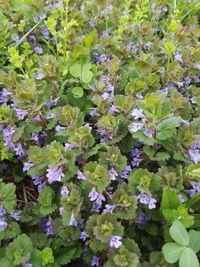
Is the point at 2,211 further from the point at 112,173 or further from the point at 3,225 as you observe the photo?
the point at 112,173

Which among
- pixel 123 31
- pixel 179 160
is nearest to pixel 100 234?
pixel 179 160

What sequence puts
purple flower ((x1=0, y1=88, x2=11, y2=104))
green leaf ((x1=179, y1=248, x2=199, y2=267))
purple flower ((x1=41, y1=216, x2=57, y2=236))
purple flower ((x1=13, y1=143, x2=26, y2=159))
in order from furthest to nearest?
purple flower ((x1=0, y1=88, x2=11, y2=104)) < purple flower ((x1=13, y1=143, x2=26, y2=159)) < purple flower ((x1=41, y1=216, x2=57, y2=236)) < green leaf ((x1=179, y1=248, x2=199, y2=267))

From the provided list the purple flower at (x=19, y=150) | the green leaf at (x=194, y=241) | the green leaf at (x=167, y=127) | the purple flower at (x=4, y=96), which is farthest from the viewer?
the purple flower at (x=4, y=96)

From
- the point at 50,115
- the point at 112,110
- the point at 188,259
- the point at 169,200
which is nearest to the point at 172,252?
the point at 188,259

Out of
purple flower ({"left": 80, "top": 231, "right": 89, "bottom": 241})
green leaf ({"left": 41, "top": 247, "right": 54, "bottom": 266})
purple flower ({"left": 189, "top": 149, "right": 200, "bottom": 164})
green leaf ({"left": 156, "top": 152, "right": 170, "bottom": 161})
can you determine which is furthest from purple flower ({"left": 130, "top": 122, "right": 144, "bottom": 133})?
green leaf ({"left": 41, "top": 247, "right": 54, "bottom": 266})

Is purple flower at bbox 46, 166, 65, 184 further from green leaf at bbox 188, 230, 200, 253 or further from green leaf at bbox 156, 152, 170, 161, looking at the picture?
green leaf at bbox 188, 230, 200, 253

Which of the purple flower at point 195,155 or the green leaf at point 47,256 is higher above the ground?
the purple flower at point 195,155

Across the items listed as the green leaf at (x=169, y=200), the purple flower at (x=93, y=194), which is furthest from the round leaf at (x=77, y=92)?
the green leaf at (x=169, y=200)

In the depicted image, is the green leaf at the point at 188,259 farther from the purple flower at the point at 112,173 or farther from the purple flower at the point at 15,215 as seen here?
the purple flower at the point at 15,215
